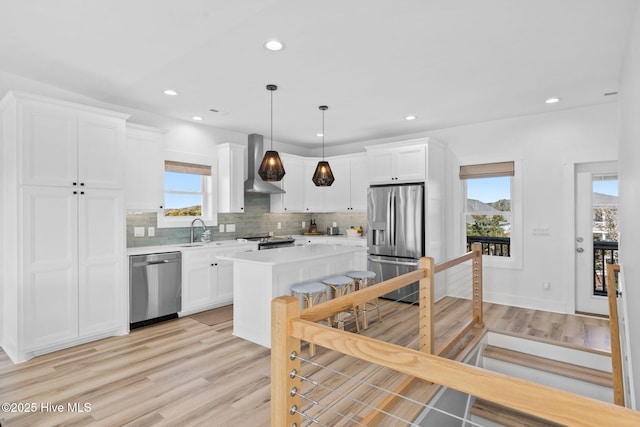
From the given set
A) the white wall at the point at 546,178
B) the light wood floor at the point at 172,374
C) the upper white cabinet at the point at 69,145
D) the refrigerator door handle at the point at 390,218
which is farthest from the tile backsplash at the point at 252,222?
the white wall at the point at 546,178

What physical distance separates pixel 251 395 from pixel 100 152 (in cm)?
282

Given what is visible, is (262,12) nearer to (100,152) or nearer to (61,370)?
(100,152)

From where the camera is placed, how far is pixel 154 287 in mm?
3973

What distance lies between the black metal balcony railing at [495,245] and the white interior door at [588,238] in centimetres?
79

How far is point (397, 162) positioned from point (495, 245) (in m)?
1.86

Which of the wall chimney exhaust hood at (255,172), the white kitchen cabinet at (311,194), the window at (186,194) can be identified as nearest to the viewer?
the window at (186,194)

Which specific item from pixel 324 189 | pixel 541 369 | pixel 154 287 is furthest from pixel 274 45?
pixel 541 369

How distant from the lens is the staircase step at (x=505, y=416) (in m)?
3.16

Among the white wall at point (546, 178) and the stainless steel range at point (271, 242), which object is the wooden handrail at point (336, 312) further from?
the stainless steel range at point (271, 242)

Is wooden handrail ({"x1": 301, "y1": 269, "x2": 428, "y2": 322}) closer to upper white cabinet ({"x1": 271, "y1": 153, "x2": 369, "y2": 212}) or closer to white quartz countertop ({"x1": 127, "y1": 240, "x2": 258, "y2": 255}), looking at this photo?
white quartz countertop ({"x1": 127, "y1": 240, "x2": 258, "y2": 255})

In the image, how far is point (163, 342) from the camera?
3.48 metres

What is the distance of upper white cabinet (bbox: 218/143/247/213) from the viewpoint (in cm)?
512

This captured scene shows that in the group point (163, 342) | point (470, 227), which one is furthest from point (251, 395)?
point (470, 227)

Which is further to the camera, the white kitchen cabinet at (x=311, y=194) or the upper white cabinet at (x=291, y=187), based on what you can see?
the white kitchen cabinet at (x=311, y=194)
